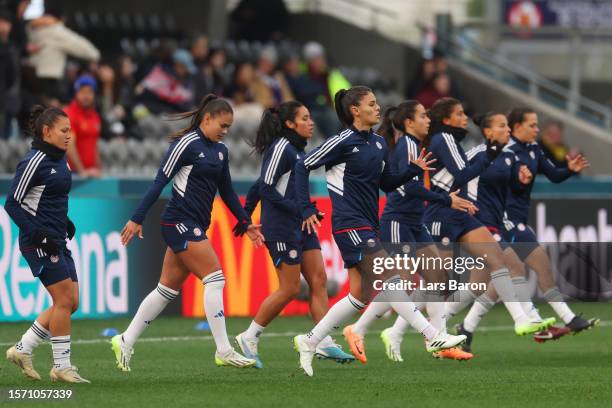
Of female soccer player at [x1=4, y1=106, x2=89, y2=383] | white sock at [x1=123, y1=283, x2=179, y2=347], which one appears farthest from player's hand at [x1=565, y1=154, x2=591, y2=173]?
female soccer player at [x1=4, y1=106, x2=89, y2=383]

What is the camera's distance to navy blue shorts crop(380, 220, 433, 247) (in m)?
12.5

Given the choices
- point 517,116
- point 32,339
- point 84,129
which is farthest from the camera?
point 84,129

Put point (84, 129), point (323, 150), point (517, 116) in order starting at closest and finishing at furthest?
point (323, 150)
point (517, 116)
point (84, 129)

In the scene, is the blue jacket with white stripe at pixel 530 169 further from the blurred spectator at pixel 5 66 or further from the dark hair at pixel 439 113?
the blurred spectator at pixel 5 66

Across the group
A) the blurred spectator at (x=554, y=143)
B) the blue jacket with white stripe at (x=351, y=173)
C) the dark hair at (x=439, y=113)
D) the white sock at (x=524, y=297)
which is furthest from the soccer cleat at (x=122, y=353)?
the blurred spectator at (x=554, y=143)

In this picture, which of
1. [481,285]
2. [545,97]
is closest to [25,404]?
[481,285]

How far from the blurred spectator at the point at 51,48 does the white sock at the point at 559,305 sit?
28.2 ft

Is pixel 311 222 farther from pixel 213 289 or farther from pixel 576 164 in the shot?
pixel 576 164

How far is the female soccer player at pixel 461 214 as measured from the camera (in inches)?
499

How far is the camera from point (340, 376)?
11398 mm

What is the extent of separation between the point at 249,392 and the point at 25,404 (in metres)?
1.55

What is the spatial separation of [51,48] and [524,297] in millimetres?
9242

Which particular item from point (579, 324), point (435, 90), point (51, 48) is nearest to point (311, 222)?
point (579, 324)

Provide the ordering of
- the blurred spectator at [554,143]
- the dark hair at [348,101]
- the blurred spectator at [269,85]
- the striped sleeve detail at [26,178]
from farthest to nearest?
the blurred spectator at [554,143] → the blurred spectator at [269,85] → the dark hair at [348,101] → the striped sleeve detail at [26,178]
